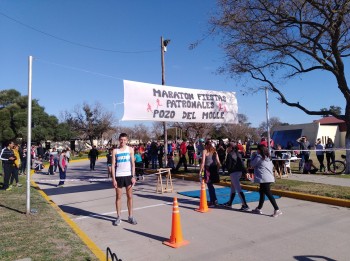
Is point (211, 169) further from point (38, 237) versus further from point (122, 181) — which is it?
point (38, 237)

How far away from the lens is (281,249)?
5.16m

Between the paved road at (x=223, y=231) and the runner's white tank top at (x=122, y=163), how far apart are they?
110cm

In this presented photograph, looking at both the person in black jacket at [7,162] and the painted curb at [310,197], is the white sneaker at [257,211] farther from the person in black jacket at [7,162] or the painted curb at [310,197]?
the person in black jacket at [7,162]

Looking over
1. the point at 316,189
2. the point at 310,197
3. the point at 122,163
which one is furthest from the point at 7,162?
the point at 316,189

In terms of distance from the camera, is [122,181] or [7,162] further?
[7,162]

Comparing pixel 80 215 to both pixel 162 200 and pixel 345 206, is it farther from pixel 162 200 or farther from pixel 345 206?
pixel 345 206

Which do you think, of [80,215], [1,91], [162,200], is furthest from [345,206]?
[1,91]

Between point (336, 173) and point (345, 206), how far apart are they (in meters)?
6.67

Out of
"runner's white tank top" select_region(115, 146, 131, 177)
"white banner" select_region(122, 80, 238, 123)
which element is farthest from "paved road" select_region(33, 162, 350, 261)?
"white banner" select_region(122, 80, 238, 123)

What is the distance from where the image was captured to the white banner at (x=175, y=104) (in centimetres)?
1085

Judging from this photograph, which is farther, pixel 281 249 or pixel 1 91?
pixel 1 91

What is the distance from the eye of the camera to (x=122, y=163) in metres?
6.83

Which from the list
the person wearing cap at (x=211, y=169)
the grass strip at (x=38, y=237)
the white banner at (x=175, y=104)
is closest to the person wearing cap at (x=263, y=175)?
the person wearing cap at (x=211, y=169)

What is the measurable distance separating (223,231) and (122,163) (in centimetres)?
246
